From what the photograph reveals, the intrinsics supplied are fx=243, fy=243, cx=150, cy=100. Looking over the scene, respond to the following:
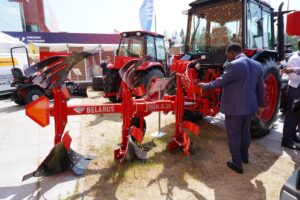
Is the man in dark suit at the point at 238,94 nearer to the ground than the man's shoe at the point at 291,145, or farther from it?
farther from it

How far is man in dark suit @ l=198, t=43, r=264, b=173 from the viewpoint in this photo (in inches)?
117

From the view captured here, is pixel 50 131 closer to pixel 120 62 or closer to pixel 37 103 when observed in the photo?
pixel 37 103

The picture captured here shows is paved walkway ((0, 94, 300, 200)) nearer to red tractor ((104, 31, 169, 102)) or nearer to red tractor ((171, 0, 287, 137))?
red tractor ((171, 0, 287, 137))

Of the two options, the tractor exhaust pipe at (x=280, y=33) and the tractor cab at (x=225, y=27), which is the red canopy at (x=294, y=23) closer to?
the tractor cab at (x=225, y=27)

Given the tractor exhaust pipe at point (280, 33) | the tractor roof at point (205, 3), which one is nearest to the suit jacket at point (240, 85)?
the tractor roof at point (205, 3)

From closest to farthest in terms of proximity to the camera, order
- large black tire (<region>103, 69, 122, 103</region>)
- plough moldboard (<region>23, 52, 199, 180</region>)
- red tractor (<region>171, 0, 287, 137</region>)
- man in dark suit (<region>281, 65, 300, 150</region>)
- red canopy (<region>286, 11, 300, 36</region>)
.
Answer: red canopy (<region>286, 11, 300, 36</region>) < plough moldboard (<region>23, 52, 199, 180</region>) < man in dark suit (<region>281, 65, 300, 150</region>) < red tractor (<region>171, 0, 287, 137</region>) < large black tire (<region>103, 69, 122, 103</region>)

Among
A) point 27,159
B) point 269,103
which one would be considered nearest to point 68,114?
point 27,159

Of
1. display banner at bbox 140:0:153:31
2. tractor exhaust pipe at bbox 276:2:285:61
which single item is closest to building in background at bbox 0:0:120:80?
display banner at bbox 140:0:153:31

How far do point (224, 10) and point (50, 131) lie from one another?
4318 millimetres

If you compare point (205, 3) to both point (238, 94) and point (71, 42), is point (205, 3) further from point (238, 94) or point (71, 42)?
point (71, 42)

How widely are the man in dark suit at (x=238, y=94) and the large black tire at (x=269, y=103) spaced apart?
3.81 feet

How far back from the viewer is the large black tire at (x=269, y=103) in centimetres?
432

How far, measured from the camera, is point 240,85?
9.84ft

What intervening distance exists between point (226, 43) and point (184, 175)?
259cm
